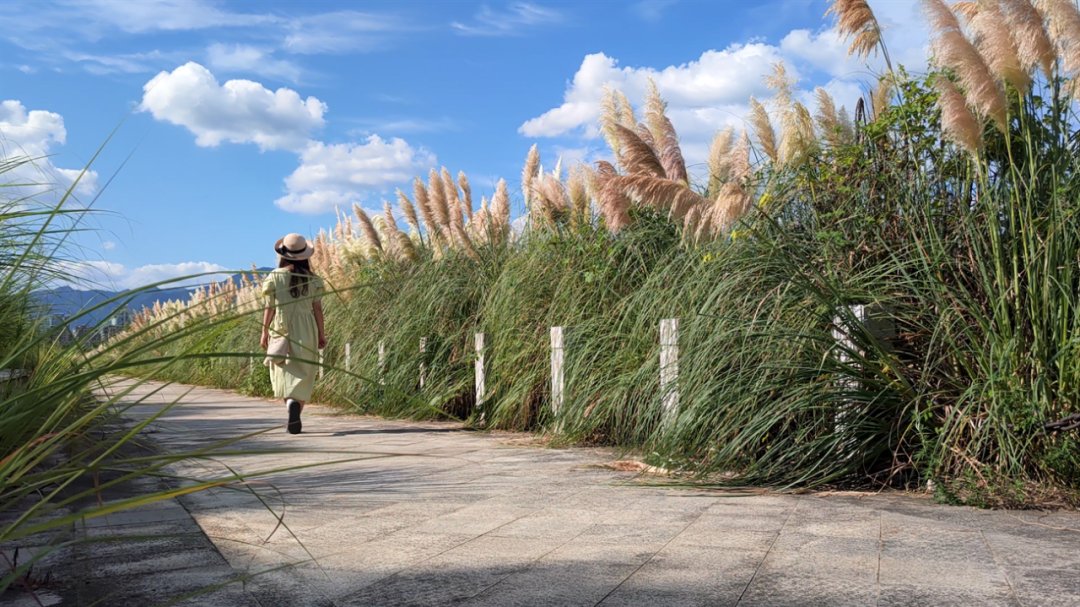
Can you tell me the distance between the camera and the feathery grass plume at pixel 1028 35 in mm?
4051

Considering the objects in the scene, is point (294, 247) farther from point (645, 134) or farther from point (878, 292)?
point (878, 292)

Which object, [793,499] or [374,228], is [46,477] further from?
[374,228]

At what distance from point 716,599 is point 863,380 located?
182 cm

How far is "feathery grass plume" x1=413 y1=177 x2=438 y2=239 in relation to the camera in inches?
335

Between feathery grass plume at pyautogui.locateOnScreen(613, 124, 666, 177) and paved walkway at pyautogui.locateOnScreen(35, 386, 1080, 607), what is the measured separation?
169 cm

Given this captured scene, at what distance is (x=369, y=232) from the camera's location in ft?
31.3

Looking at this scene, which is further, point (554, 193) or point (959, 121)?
point (554, 193)

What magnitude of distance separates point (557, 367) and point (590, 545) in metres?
Result: 2.59

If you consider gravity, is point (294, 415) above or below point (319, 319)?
below

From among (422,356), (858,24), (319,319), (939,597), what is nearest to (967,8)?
(858,24)

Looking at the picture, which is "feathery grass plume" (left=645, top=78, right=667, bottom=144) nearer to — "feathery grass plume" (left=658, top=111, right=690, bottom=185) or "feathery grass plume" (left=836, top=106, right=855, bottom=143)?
"feathery grass plume" (left=658, top=111, right=690, bottom=185)

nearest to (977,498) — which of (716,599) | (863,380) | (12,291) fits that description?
(863,380)

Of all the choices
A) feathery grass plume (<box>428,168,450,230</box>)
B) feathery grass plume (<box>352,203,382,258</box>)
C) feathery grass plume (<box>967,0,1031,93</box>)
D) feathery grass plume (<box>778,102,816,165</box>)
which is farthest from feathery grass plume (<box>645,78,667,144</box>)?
feathery grass plume (<box>352,203,382,258</box>)

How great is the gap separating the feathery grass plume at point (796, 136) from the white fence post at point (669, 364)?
1008 mm
